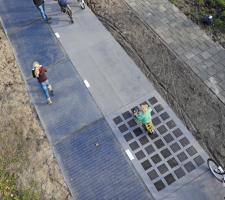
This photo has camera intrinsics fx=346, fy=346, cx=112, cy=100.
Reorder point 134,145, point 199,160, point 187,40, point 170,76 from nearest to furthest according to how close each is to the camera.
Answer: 1. point 199,160
2. point 134,145
3. point 170,76
4. point 187,40

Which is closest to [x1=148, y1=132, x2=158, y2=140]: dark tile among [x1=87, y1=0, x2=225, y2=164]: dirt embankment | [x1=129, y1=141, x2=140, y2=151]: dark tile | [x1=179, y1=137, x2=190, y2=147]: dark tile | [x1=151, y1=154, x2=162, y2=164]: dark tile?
[x1=129, y1=141, x2=140, y2=151]: dark tile

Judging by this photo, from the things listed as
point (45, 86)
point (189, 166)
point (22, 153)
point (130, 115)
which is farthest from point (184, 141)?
point (22, 153)

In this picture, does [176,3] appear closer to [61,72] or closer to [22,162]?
[61,72]

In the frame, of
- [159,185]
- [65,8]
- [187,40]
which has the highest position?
[65,8]

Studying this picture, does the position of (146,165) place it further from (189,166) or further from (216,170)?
(216,170)

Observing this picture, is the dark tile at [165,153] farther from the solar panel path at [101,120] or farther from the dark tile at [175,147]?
the dark tile at [175,147]

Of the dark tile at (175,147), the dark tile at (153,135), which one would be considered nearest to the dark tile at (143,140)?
the dark tile at (153,135)

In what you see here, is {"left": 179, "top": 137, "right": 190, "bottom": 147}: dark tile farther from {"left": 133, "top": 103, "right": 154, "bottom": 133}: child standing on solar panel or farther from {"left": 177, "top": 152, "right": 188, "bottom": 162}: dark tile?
{"left": 133, "top": 103, "right": 154, "bottom": 133}: child standing on solar panel
